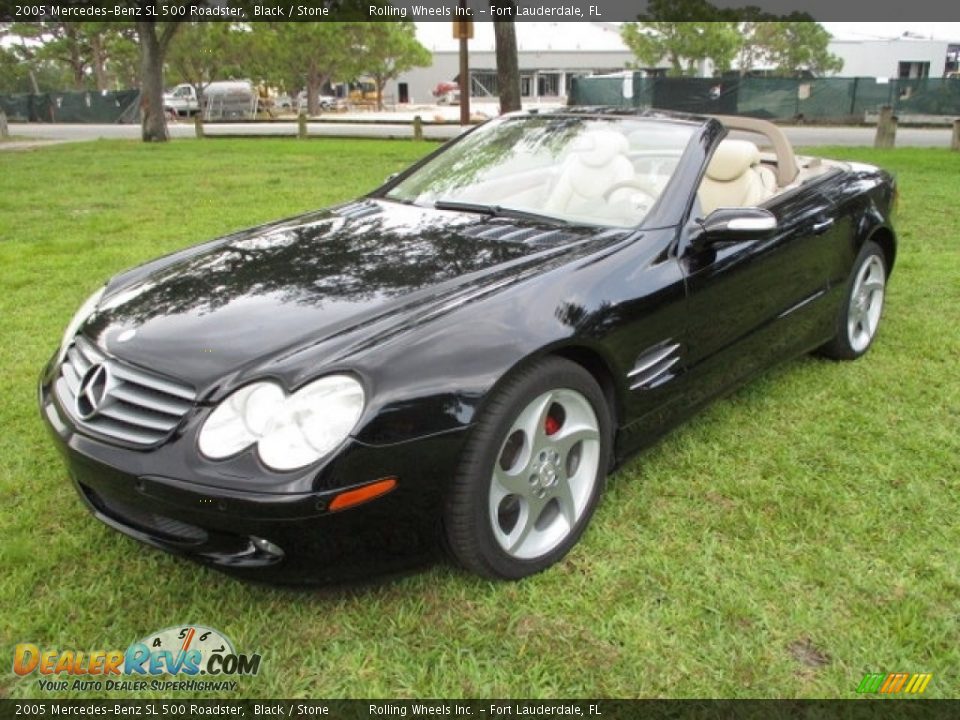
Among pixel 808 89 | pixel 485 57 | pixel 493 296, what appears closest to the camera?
pixel 493 296

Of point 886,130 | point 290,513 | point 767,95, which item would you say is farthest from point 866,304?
point 767,95

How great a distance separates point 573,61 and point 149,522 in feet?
218

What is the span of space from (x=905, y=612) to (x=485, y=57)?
6790 centimetres

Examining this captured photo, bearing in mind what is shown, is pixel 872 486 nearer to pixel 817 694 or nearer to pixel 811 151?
pixel 817 694

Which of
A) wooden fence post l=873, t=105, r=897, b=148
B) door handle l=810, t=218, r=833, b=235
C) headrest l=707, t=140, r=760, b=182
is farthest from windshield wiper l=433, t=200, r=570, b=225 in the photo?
wooden fence post l=873, t=105, r=897, b=148

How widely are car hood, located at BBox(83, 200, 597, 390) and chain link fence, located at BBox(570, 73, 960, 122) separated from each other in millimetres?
23894

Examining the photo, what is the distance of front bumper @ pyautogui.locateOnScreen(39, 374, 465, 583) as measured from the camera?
193 centimetres

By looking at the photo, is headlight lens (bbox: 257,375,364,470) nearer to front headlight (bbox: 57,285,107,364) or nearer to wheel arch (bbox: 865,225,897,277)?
front headlight (bbox: 57,285,107,364)

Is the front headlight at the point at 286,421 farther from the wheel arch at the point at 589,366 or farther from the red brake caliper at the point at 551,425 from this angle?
the red brake caliper at the point at 551,425

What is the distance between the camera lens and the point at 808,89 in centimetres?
2575

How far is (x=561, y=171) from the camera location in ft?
11.0

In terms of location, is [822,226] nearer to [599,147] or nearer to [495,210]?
[599,147]

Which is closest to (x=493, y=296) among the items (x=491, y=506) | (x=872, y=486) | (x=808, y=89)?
(x=491, y=506)

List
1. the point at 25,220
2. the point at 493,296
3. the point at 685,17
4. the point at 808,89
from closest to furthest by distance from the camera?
the point at 493,296 < the point at 25,220 < the point at 808,89 < the point at 685,17
